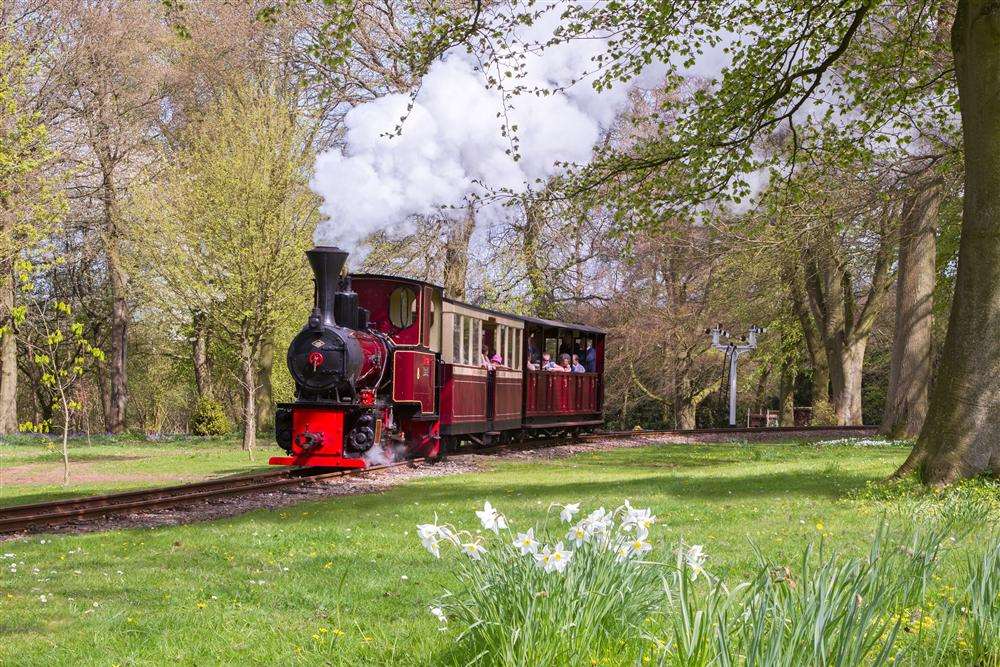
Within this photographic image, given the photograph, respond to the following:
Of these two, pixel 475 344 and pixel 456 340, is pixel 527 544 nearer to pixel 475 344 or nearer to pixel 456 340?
pixel 456 340

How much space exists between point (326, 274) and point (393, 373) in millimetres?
2184

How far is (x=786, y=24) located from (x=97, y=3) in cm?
2074

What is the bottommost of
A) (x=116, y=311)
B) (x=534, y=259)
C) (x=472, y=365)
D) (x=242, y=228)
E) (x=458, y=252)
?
(x=472, y=365)

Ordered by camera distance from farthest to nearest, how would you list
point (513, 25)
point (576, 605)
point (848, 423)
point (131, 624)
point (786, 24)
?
point (848, 423), point (786, 24), point (513, 25), point (131, 624), point (576, 605)

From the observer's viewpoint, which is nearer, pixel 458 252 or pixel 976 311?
pixel 976 311

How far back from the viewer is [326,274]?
15656 millimetres

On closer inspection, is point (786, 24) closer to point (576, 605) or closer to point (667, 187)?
point (667, 187)

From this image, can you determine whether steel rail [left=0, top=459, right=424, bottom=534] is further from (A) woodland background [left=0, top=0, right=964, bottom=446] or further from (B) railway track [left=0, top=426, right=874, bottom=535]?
(A) woodland background [left=0, top=0, right=964, bottom=446]

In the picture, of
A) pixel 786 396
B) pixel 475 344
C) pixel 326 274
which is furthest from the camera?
pixel 786 396

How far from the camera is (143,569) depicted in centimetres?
775

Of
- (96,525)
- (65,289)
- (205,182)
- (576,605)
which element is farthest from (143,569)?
(65,289)

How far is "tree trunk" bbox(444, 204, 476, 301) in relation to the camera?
3073cm

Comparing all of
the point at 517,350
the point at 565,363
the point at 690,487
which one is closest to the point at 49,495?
the point at 690,487

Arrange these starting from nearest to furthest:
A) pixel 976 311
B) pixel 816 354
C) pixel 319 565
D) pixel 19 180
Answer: pixel 319 565 → pixel 976 311 → pixel 19 180 → pixel 816 354
